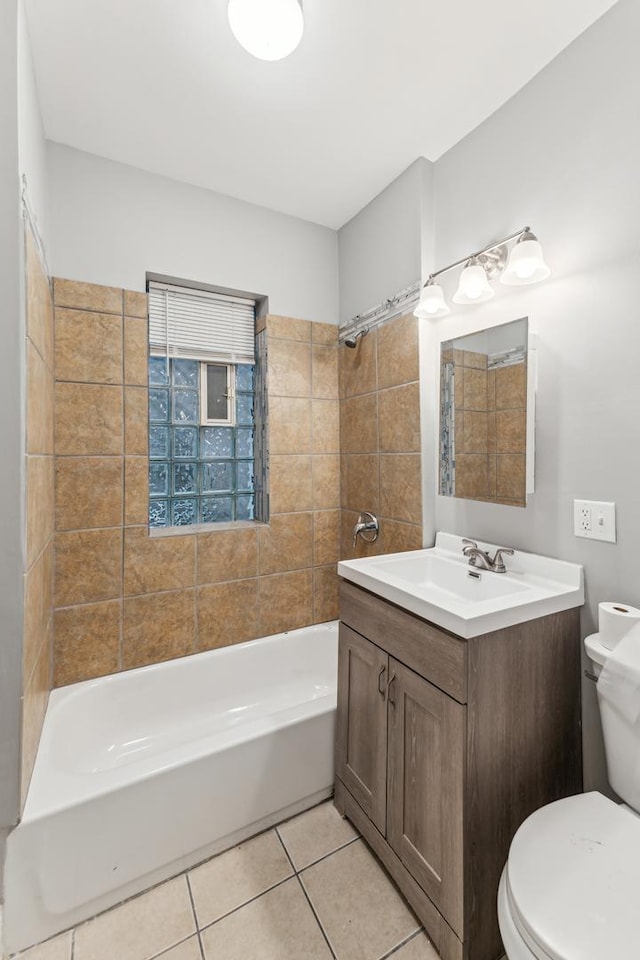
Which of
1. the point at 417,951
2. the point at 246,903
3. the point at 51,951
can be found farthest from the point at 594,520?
the point at 51,951

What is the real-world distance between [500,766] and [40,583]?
1509mm

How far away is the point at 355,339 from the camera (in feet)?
7.54

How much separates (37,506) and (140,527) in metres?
0.58

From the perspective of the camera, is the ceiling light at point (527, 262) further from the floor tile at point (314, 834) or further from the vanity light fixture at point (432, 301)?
the floor tile at point (314, 834)

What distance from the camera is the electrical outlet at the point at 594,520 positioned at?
1256mm

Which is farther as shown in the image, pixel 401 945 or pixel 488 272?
pixel 488 272

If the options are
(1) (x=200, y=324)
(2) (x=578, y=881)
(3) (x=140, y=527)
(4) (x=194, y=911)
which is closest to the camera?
(2) (x=578, y=881)

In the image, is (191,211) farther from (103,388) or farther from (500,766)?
(500,766)

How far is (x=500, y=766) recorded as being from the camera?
1124 millimetres

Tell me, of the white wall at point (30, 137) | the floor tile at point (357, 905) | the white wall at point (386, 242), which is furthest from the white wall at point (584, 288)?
the white wall at point (30, 137)

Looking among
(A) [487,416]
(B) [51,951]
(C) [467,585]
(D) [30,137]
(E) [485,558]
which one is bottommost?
(B) [51,951]

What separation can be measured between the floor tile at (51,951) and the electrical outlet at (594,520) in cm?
188

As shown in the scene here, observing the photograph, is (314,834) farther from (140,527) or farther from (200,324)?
(200,324)

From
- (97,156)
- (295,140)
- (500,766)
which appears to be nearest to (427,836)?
(500,766)
